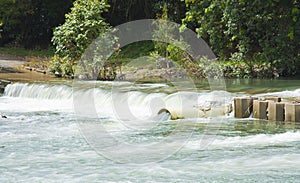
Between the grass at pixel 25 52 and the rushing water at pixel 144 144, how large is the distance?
44.7 ft

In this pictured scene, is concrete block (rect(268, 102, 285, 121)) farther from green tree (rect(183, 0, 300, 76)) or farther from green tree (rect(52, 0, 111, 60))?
green tree (rect(52, 0, 111, 60))

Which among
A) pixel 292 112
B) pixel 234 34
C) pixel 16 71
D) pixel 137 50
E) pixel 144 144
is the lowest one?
pixel 144 144

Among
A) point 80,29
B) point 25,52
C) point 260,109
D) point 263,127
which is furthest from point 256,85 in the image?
point 25,52

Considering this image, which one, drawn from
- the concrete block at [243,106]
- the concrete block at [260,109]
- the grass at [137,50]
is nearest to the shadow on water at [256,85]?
the concrete block at [243,106]

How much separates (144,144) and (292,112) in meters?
3.20

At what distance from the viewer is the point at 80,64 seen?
2039 cm

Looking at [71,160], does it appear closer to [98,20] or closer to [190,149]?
[190,149]

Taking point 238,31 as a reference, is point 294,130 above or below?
below

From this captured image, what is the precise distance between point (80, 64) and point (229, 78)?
16.8 ft

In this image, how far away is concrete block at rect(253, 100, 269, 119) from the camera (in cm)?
1166

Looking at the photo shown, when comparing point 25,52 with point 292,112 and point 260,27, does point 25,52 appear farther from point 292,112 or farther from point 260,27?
point 292,112

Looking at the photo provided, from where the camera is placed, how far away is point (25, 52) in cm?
3002

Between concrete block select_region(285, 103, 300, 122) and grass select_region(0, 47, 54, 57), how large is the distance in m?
18.8

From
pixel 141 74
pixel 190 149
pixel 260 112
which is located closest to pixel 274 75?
pixel 141 74
